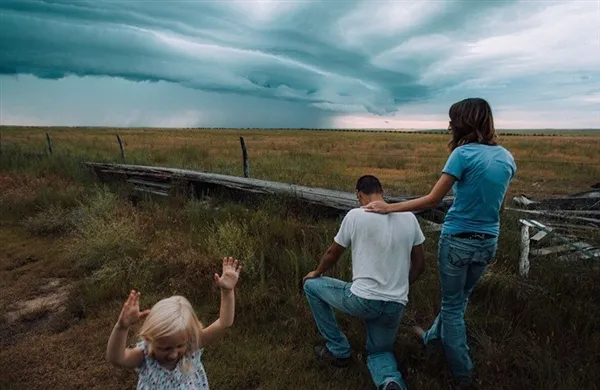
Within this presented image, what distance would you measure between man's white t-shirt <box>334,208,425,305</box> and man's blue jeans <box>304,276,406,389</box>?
0.30 feet

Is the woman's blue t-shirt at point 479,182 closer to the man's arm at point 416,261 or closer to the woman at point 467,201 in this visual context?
the woman at point 467,201

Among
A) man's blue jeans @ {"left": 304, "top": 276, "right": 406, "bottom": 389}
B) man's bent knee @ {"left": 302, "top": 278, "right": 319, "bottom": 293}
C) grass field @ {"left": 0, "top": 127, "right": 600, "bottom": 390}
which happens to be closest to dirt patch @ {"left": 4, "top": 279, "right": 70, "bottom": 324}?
grass field @ {"left": 0, "top": 127, "right": 600, "bottom": 390}

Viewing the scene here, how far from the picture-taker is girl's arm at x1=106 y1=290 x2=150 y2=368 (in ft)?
6.26

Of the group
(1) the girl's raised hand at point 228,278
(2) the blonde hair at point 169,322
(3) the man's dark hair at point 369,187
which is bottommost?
(2) the blonde hair at point 169,322

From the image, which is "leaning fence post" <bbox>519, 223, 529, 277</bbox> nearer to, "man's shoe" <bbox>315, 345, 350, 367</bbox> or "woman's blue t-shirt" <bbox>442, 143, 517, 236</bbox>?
"woman's blue t-shirt" <bbox>442, 143, 517, 236</bbox>

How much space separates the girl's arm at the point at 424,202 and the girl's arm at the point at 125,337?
5.25 ft

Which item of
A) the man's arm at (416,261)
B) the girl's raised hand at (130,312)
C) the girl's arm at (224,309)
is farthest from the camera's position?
the man's arm at (416,261)

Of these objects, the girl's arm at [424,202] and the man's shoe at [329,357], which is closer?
the girl's arm at [424,202]

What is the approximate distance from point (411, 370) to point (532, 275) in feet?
7.24

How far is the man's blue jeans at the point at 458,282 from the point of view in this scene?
9.18 ft

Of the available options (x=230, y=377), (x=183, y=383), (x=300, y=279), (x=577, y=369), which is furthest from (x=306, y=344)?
(x=577, y=369)

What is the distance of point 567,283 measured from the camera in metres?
4.16

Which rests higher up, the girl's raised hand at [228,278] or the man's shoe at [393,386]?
the girl's raised hand at [228,278]

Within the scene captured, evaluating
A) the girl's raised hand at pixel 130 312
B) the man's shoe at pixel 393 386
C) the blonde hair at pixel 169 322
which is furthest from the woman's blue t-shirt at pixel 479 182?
the girl's raised hand at pixel 130 312
